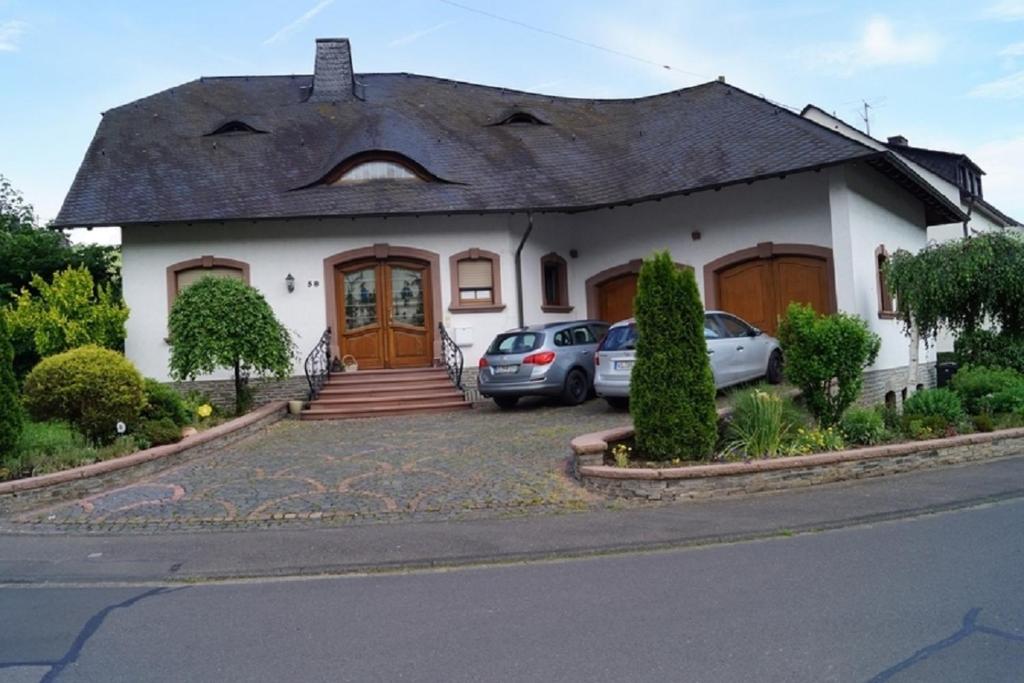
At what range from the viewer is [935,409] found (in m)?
11.0

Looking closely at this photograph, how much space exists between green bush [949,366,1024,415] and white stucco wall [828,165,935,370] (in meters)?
2.52

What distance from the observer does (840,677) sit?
12.7 ft

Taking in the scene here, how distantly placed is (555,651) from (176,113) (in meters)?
21.1

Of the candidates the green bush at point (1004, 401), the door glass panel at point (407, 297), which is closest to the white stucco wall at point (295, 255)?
the door glass panel at point (407, 297)

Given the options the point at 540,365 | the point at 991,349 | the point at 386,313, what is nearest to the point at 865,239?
the point at 991,349

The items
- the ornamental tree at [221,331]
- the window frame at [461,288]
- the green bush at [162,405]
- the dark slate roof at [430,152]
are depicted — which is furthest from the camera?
the window frame at [461,288]

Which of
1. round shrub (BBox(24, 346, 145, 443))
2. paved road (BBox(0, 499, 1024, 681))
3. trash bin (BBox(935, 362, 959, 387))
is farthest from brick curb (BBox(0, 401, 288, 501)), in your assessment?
trash bin (BBox(935, 362, 959, 387))

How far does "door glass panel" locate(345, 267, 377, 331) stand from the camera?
17906 mm

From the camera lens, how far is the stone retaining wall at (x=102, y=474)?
8.68 m

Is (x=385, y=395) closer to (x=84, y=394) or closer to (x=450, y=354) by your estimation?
(x=450, y=354)

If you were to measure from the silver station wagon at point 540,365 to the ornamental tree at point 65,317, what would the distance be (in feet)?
24.8

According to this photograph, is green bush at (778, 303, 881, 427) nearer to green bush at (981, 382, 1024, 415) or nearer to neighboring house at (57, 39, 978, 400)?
green bush at (981, 382, 1024, 415)

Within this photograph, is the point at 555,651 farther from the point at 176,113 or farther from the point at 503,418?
the point at 176,113

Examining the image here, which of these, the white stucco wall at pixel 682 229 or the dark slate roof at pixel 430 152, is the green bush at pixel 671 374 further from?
the white stucco wall at pixel 682 229
